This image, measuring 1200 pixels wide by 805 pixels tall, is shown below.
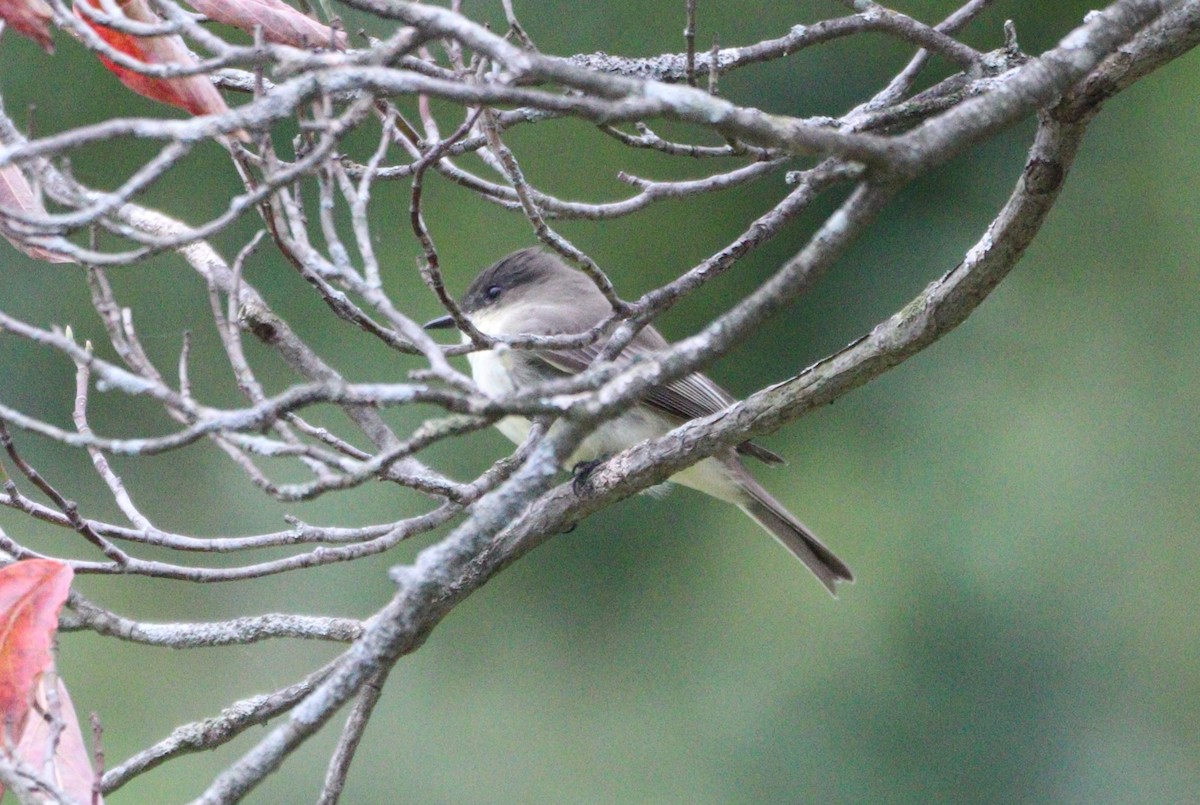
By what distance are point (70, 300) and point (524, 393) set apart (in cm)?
676

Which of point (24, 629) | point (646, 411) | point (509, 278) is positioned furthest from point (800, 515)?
point (24, 629)

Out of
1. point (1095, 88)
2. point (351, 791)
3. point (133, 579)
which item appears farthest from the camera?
point (133, 579)

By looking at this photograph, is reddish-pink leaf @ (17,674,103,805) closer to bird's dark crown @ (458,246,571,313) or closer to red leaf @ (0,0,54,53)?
red leaf @ (0,0,54,53)

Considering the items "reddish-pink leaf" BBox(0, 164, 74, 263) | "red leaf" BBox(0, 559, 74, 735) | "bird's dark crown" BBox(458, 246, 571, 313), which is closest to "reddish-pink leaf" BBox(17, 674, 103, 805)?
"red leaf" BBox(0, 559, 74, 735)

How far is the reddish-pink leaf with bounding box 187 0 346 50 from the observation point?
1987 mm

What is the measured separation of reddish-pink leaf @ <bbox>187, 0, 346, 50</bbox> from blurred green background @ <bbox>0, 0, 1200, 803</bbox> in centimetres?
466

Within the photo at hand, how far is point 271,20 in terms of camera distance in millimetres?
2033

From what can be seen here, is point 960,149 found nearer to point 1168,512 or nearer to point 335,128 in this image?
point 335,128

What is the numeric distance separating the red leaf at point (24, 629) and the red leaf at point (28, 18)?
0.66 metres

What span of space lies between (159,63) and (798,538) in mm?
2793

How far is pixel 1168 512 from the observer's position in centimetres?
734

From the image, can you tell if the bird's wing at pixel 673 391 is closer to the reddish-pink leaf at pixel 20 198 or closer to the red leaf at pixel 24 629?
the reddish-pink leaf at pixel 20 198

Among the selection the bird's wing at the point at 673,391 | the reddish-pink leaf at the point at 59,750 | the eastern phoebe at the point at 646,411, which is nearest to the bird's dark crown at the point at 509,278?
the eastern phoebe at the point at 646,411

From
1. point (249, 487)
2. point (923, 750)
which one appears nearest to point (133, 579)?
point (249, 487)
